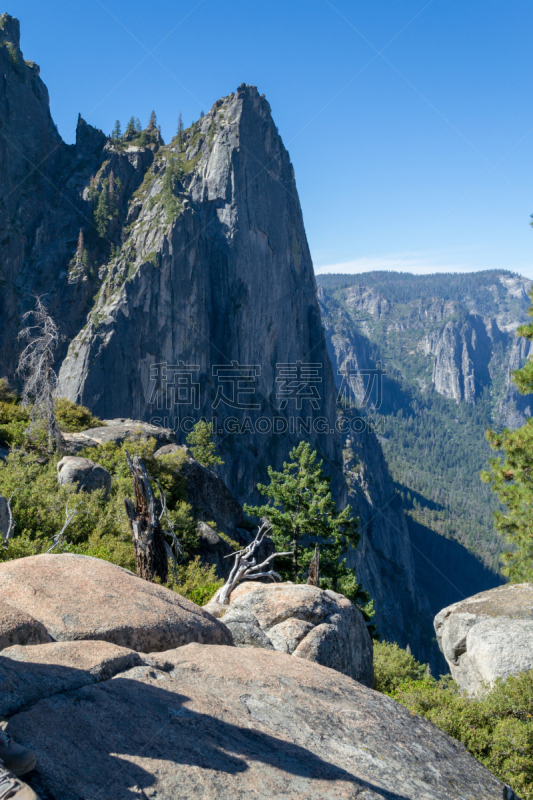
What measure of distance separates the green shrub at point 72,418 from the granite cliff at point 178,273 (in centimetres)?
4116

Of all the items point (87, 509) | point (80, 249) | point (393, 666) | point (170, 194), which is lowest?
point (393, 666)

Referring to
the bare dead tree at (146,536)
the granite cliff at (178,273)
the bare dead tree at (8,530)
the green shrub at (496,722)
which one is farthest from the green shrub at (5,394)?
the granite cliff at (178,273)

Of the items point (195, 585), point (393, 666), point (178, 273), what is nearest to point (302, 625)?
point (195, 585)

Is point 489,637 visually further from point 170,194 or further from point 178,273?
point 170,194

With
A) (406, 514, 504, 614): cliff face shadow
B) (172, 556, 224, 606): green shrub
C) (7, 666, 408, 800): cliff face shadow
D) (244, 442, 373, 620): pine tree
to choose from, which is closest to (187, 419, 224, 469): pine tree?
(244, 442, 373, 620): pine tree

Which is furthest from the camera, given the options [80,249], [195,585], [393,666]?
[80,249]

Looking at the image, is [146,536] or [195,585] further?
[195,585]

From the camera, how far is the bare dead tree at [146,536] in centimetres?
1138

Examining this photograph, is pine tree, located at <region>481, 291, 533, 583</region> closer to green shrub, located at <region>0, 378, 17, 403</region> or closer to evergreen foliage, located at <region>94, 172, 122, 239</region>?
green shrub, located at <region>0, 378, 17, 403</region>

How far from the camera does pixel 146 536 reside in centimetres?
1154

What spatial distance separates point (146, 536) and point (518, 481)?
10.3m

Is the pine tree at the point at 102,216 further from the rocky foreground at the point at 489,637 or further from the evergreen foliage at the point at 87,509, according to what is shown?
the rocky foreground at the point at 489,637

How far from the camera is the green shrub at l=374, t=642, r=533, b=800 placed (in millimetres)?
6281

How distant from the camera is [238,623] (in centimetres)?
855
